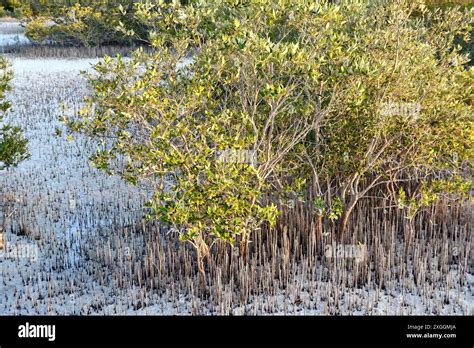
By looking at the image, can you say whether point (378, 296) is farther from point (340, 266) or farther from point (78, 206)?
point (78, 206)

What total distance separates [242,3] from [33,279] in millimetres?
4414

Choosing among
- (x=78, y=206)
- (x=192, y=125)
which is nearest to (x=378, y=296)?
(x=192, y=125)

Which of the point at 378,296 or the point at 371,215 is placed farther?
the point at 371,215

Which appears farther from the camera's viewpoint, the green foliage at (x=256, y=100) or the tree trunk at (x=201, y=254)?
the tree trunk at (x=201, y=254)

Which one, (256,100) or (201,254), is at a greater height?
(256,100)

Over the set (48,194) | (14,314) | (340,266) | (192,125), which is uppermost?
(192,125)

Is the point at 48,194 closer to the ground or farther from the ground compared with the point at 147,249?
farther from the ground

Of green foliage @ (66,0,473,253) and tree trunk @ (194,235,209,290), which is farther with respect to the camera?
tree trunk @ (194,235,209,290)

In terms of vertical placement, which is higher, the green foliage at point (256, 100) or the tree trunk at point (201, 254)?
the green foliage at point (256, 100)

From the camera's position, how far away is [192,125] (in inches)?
259

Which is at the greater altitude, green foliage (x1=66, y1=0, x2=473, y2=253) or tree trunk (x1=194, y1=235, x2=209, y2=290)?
green foliage (x1=66, y1=0, x2=473, y2=253)

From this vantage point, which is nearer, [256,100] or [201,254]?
[256,100]

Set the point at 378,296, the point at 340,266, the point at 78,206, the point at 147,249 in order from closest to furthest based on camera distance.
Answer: the point at 378,296 → the point at 340,266 → the point at 147,249 → the point at 78,206
